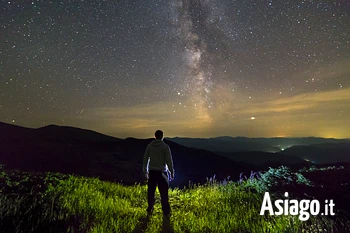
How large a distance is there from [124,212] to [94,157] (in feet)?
88.1

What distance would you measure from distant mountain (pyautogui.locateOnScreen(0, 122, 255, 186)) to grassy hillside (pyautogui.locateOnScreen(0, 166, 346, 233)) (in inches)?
437

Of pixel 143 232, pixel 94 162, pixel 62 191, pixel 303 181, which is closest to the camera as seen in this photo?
pixel 143 232

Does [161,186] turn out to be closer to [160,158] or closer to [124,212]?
[160,158]

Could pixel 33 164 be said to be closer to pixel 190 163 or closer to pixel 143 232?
pixel 143 232

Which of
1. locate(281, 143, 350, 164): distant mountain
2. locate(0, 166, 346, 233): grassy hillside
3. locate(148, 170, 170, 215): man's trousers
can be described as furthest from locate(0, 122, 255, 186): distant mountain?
locate(281, 143, 350, 164): distant mountain

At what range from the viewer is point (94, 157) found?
33.5 meters

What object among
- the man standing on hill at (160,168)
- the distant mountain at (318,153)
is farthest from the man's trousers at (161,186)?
the distant mountain at (318,153)

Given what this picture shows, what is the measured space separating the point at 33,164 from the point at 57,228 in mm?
22997

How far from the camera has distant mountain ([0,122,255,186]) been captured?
2631 centimetres

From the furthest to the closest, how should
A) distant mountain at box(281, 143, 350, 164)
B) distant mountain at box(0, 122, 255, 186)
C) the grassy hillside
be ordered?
distant mountain at box(281, 143, 350, 164), distant mountain at box(0, 122, 255, 186), the grassy hillside

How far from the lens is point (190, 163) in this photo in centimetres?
4831

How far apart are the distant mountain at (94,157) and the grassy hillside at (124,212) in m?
11.1

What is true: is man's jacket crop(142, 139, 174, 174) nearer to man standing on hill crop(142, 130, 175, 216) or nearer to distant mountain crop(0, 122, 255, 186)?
man standing on hill crop(142, 130, 175, 216)

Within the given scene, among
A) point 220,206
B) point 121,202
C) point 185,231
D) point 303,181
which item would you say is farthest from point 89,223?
point 303,181
